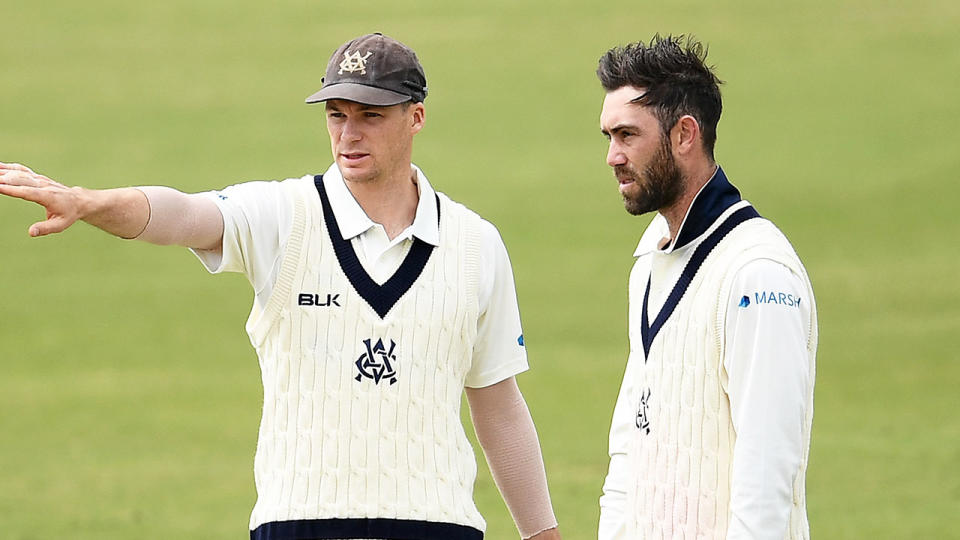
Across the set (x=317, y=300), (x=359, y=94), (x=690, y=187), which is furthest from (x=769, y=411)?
(x=359, y=94)

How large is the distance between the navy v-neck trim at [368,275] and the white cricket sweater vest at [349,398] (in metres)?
0.01

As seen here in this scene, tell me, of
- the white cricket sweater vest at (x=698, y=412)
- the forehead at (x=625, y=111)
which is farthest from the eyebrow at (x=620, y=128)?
the white cricket sweater vest at (x=698, y=412)

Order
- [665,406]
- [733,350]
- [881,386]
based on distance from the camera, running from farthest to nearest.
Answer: [881,386], [665,406], [733,350]

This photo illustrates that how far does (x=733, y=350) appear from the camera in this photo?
2.95m

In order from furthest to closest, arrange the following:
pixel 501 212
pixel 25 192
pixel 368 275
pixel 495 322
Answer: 1. pixel 501 212
2. pixel 495 322
3. pixel 368 275
4. pixel 25 192

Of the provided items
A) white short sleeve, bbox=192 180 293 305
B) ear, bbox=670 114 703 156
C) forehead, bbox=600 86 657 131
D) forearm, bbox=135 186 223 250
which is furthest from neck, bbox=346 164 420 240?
ear, bbox=670 114 703 156

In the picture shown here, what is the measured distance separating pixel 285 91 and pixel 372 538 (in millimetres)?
15921

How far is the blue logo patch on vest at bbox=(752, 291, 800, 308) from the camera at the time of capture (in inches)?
114

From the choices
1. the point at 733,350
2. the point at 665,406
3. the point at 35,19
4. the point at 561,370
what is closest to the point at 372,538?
the point at 665,406

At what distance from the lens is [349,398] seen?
11.1 feet

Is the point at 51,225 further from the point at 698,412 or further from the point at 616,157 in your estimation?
the point at 698,412

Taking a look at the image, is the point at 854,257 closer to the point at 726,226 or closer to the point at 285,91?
the point at 285,91

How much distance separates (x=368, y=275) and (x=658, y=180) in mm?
681

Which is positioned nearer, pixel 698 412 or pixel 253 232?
pixel 698 412
